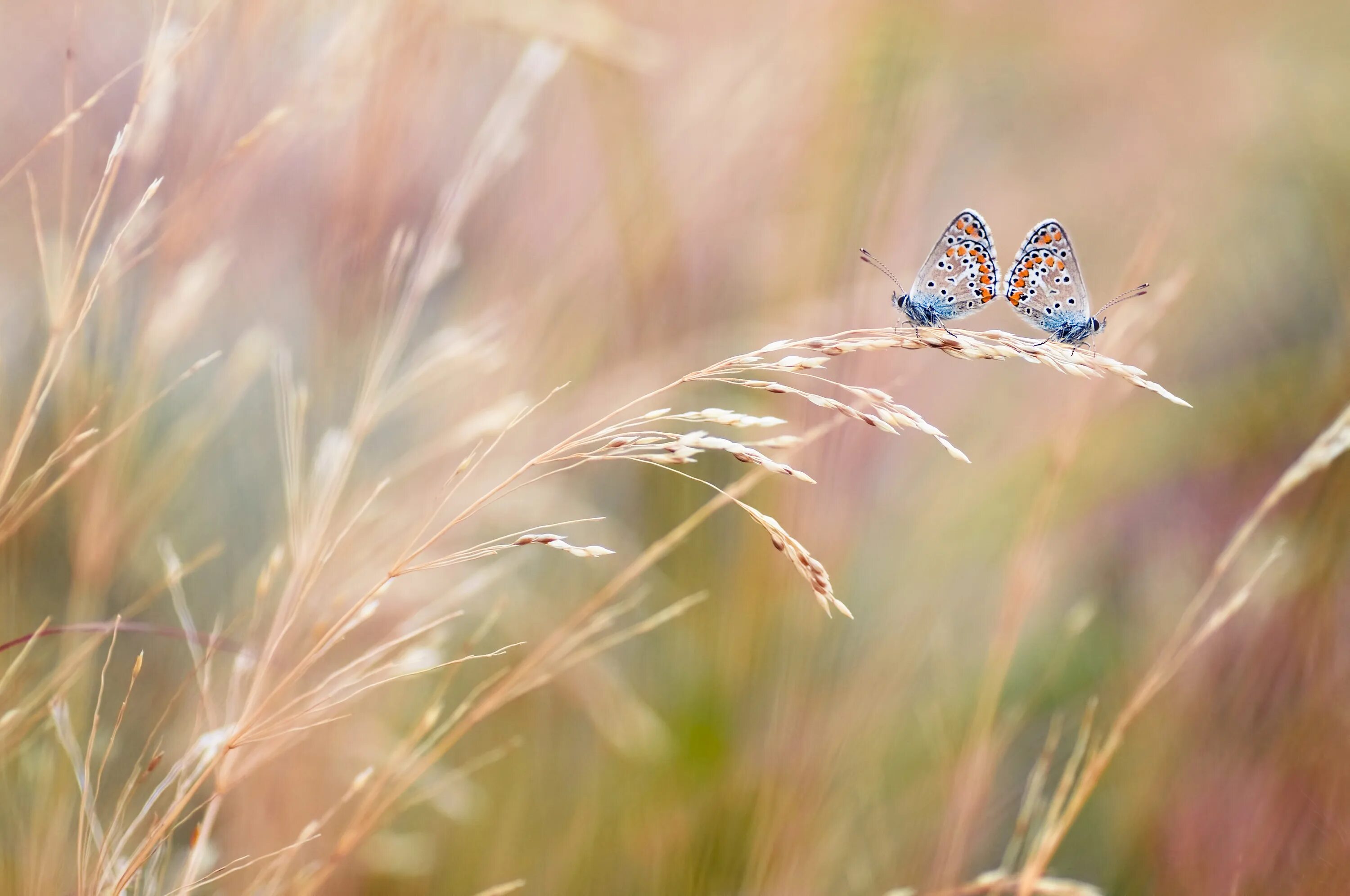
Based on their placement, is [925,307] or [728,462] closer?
[925,307]

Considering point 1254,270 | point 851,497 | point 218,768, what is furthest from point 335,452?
point 1254,270

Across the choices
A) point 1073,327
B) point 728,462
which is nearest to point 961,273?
point 1073,327

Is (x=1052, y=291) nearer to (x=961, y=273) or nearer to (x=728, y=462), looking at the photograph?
(x=961, y=273)

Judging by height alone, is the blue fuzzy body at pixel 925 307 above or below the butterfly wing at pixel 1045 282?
below

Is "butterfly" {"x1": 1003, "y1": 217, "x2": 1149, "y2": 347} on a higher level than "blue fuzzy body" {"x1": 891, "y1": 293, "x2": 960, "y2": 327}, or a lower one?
higher

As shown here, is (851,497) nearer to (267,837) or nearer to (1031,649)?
(1031,649)
